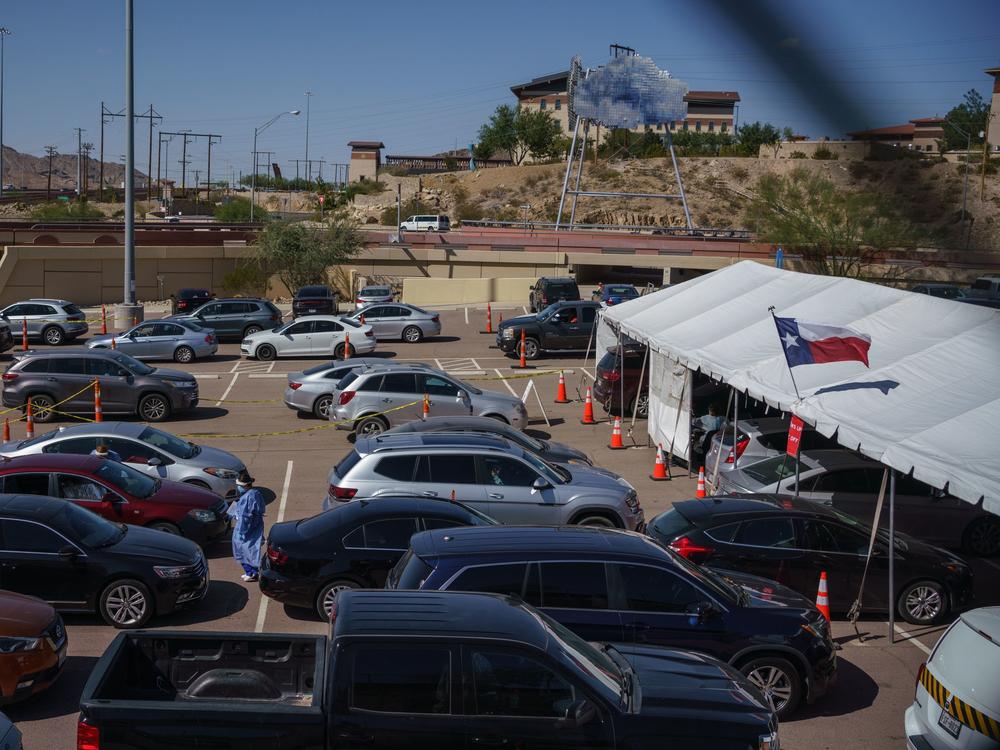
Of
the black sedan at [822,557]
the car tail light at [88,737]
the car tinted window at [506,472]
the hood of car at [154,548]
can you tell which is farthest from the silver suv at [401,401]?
the car tail light at [88,737]

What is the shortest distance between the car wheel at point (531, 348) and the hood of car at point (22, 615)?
71.2ft

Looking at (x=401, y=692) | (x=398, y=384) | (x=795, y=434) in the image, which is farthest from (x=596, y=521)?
(x=401, y=692)

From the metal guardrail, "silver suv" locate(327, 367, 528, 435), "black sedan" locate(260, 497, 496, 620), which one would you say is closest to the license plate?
"black sedan" locate(260, 497, 496, 620)

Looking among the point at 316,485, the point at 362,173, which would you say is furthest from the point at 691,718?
the point at 362,173

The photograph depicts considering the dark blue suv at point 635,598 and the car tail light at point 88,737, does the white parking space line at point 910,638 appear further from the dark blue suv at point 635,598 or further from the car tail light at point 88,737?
the car tail light at point 88,737

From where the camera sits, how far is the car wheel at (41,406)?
21016 mm

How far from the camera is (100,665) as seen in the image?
593cm

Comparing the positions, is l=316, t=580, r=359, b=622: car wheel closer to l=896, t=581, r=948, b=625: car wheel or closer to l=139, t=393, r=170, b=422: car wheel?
l=896, t=581, r=948, b=625: car wheel

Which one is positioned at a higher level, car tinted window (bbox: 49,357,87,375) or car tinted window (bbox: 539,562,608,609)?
car tinted window (bbox: 539,562,608,609)

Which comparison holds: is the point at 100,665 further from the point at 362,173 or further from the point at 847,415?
the point at 362,173

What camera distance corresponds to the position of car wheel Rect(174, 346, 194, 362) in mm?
29580

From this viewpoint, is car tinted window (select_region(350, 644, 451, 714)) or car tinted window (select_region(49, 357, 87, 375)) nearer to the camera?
car tinted window (select_region(350, 644, 451, 714))

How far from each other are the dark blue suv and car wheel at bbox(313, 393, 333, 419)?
1313 centimetres

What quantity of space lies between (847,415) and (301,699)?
26.7 ft
